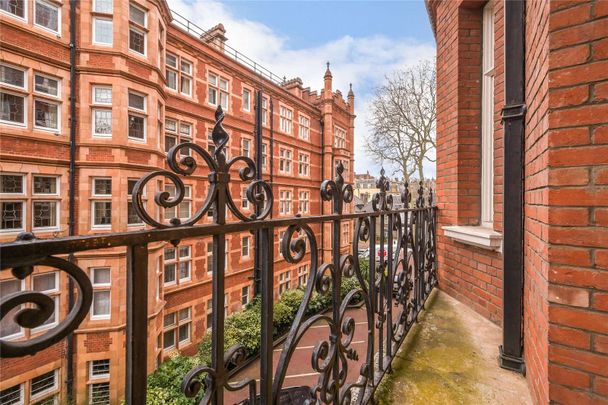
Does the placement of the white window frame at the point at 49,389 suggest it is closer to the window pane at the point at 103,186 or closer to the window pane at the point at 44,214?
the window pane at the point at 44,214

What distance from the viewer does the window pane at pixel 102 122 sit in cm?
775

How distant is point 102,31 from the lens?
7.80 meters

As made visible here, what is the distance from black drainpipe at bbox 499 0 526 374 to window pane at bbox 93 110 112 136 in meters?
9.03

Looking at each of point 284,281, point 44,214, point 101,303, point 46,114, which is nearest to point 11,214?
point 44,214

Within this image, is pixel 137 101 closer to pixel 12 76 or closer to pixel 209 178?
pixel 12 76

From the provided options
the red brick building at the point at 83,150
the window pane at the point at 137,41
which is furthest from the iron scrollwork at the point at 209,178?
the window pane at the point at 137,41

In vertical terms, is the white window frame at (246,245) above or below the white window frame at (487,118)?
below

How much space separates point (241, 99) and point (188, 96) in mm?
3090

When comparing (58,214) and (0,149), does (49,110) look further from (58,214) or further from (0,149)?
(58,214)

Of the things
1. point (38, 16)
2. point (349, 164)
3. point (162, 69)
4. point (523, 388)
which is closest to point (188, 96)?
point (162, 69)

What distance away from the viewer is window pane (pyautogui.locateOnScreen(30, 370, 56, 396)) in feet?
23.1

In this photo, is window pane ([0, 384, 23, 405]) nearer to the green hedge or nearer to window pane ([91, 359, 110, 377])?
window pane ([91, 359, 110, 377])

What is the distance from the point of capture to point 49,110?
7312mm

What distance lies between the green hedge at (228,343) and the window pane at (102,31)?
8.60 m
